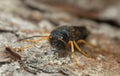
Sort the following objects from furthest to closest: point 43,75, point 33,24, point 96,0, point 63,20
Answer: point 96,0 → point 63,20 → point 33,24 → point 43,75

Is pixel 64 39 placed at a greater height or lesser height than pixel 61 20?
lesser

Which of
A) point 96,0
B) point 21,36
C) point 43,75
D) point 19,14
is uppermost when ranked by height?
point 96,0

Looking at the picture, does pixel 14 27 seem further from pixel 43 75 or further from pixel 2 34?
pixel 43 75

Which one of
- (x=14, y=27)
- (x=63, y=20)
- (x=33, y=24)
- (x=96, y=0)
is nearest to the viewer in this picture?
(x=14, y=27)

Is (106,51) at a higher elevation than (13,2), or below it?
below

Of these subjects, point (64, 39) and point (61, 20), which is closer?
point (64, 39)

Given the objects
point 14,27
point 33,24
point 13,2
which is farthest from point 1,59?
point 13,2

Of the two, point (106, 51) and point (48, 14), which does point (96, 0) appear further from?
point (106, 51)

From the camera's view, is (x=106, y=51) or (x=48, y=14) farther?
(x=48, y=14)

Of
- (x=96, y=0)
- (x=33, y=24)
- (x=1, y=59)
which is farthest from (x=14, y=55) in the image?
(x=96, y=0)
